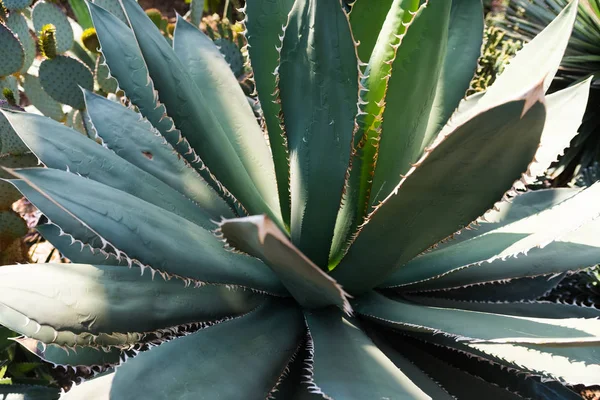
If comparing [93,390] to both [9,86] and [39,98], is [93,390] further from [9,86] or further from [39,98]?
[39,98]

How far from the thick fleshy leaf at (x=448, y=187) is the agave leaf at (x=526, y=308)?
0.22m

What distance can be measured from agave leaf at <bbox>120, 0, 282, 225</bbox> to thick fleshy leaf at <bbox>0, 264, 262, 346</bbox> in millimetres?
213

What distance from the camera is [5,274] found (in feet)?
3.11

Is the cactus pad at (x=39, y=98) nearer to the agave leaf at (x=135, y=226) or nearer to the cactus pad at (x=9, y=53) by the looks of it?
the cactus pad at (x=9, y=53)

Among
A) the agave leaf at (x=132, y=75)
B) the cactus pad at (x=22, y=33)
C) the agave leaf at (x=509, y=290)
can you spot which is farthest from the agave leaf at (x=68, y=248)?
the cactus pad at (x=22, y=33)

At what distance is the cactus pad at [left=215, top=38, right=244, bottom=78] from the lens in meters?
2.25

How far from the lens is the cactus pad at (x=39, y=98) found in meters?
2.15

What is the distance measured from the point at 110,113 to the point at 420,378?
0.88m

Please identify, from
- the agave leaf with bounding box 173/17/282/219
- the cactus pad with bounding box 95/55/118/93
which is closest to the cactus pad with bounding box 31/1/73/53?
the cactus pad with bounding box 95/55/118/93

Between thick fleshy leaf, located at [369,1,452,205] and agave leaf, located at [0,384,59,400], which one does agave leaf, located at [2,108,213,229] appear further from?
agave leaf, located at [0,384,59,400]

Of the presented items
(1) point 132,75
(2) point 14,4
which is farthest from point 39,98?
(1) point 132,75

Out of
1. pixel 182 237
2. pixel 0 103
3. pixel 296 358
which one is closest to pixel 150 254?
pixel 182 237

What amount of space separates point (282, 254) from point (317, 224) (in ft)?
0.96

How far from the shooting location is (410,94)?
0.99 meters
